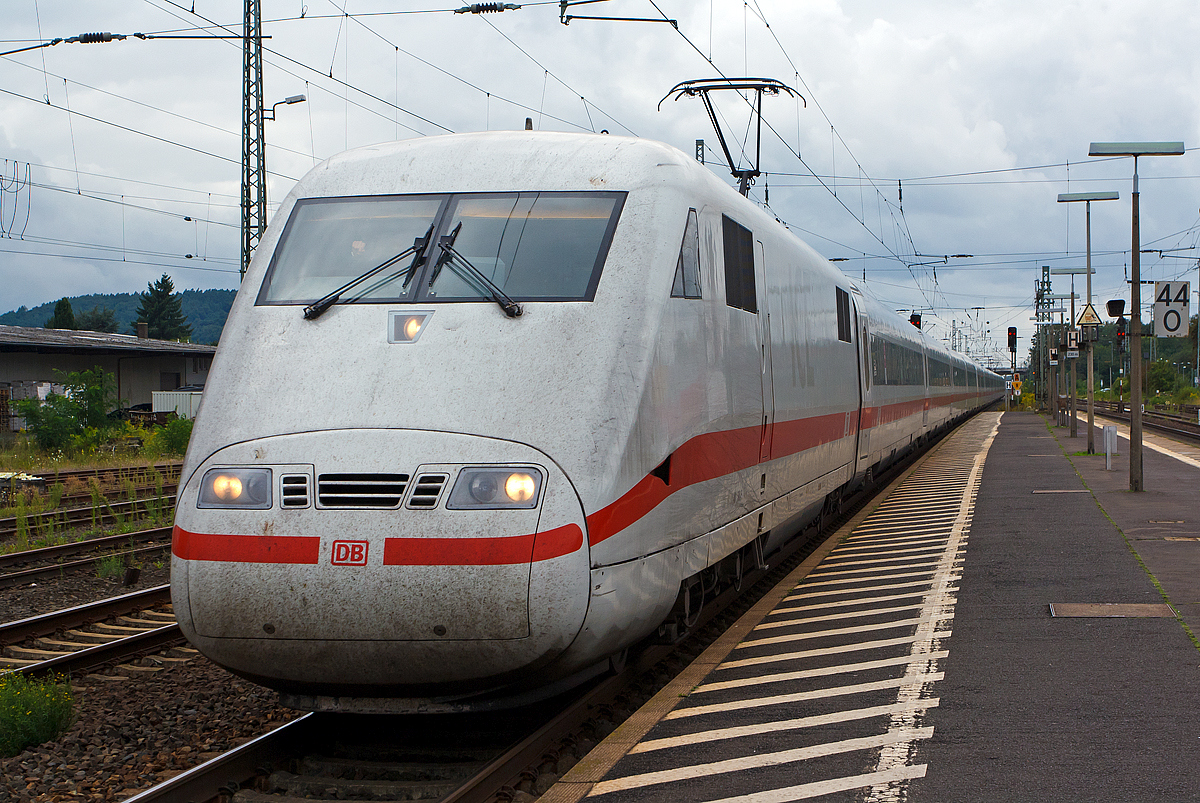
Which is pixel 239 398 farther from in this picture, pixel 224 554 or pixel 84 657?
pixel 84 657

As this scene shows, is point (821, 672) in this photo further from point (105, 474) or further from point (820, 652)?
point (105, 474)

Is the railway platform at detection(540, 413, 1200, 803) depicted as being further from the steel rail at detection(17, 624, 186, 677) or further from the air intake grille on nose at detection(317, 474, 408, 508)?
the steel rail at detection(17, 624, 186, 677)

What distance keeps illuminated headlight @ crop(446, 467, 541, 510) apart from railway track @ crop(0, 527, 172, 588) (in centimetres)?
863

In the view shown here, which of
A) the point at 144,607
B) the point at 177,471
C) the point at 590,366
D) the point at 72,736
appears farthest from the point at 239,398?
the point at 177,471

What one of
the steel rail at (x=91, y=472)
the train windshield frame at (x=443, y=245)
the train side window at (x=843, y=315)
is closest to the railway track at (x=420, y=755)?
the train windshield frame at (x=443, y=245)

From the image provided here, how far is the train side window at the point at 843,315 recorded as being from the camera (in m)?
13.0

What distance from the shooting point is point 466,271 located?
601 cm

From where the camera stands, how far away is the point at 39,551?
13.2 meters

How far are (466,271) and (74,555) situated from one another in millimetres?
9685

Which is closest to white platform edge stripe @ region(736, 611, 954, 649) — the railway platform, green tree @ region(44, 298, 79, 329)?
the railway platform

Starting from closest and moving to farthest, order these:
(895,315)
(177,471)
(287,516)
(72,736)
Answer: (287,516)
(72,736)
(895,315)
(177,471)

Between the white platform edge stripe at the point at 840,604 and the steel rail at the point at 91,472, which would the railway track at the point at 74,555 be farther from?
the steel rail at the point at 91,472

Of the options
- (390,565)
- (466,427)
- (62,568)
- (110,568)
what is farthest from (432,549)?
(62,568)

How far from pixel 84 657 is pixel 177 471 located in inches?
669
